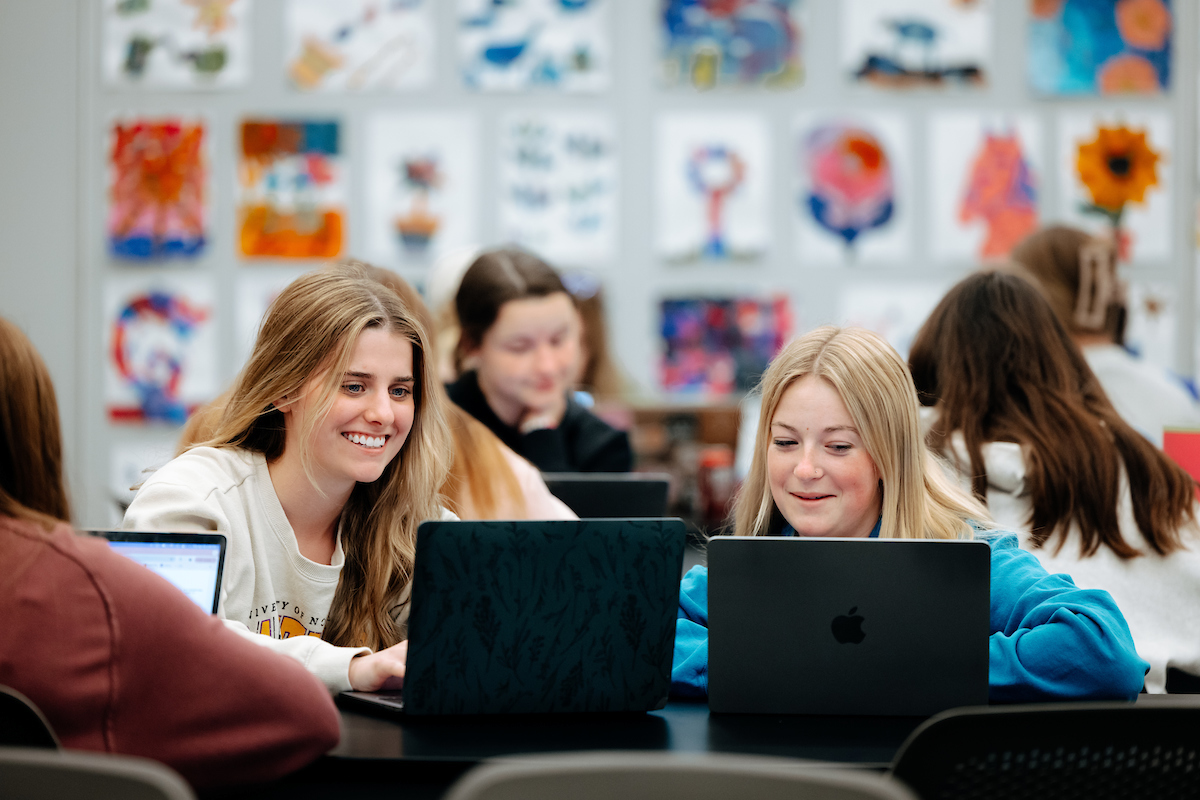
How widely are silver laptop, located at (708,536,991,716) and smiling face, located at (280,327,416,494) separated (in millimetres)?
662

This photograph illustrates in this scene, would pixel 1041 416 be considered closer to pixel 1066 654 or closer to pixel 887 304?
pixel 1066 654

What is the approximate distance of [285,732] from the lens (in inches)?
48.9

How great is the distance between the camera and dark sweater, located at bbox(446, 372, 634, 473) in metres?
3.08

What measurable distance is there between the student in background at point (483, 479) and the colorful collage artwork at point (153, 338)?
2.31 metres

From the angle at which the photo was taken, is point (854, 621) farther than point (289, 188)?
No

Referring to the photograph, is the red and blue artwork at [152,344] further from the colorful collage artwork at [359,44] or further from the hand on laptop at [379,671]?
the hand on laptop at [379,671]

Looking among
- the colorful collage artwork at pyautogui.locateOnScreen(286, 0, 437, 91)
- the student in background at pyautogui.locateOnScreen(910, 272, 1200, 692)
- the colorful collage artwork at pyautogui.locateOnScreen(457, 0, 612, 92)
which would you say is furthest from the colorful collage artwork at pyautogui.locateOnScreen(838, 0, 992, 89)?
the student in background at pyautogui.locateOnScreen(910, 272, 1200, 692)

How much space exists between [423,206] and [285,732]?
11.4 feet

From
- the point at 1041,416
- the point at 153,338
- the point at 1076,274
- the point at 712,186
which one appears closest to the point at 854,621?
the point at 1041,416

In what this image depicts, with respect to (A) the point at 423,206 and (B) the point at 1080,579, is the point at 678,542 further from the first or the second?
(A) the point at 423,206

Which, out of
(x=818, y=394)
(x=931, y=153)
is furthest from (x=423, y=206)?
(x=818, y=394)

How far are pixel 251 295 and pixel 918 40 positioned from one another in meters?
2.79

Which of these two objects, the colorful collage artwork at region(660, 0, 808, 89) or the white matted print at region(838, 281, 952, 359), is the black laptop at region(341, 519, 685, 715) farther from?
the colorful collage artwork at region(660, 0, 808, 89)

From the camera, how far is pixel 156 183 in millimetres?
4469
